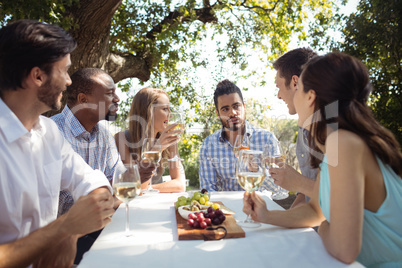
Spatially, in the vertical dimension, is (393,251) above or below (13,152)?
below

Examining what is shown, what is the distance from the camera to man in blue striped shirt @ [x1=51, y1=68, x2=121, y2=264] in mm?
2852

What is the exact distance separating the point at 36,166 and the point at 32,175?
12cm

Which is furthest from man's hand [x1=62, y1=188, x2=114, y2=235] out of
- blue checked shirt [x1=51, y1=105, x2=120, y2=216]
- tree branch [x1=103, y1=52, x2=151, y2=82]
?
tree branch [x1=103, y1=52, x2=151, y2=82]

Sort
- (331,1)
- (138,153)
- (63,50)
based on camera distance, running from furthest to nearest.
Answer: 1. (331,1)
2. (138,153)
3. (63,50)

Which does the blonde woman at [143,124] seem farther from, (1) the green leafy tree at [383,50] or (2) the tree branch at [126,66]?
(1) the green leafy tree at [383,50]

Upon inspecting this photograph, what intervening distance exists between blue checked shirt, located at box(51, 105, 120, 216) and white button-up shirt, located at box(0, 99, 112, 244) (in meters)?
0.86

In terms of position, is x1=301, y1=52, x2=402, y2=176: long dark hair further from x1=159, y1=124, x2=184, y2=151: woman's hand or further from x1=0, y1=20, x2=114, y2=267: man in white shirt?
x1=159, y1=124, x2=184, y2=151: woman's hand

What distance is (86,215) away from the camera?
1.38 metres

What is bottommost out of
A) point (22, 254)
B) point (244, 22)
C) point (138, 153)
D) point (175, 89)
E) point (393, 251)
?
point (393, 251)

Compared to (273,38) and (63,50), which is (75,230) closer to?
(63,50)

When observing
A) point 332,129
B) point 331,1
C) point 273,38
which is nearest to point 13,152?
point 332,129

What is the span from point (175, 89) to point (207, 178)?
18.5 feet

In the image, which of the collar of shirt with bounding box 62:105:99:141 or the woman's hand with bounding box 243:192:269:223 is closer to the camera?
the woman's hand with bounding box 243:192:269:223

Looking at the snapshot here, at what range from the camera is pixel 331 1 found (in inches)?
309
